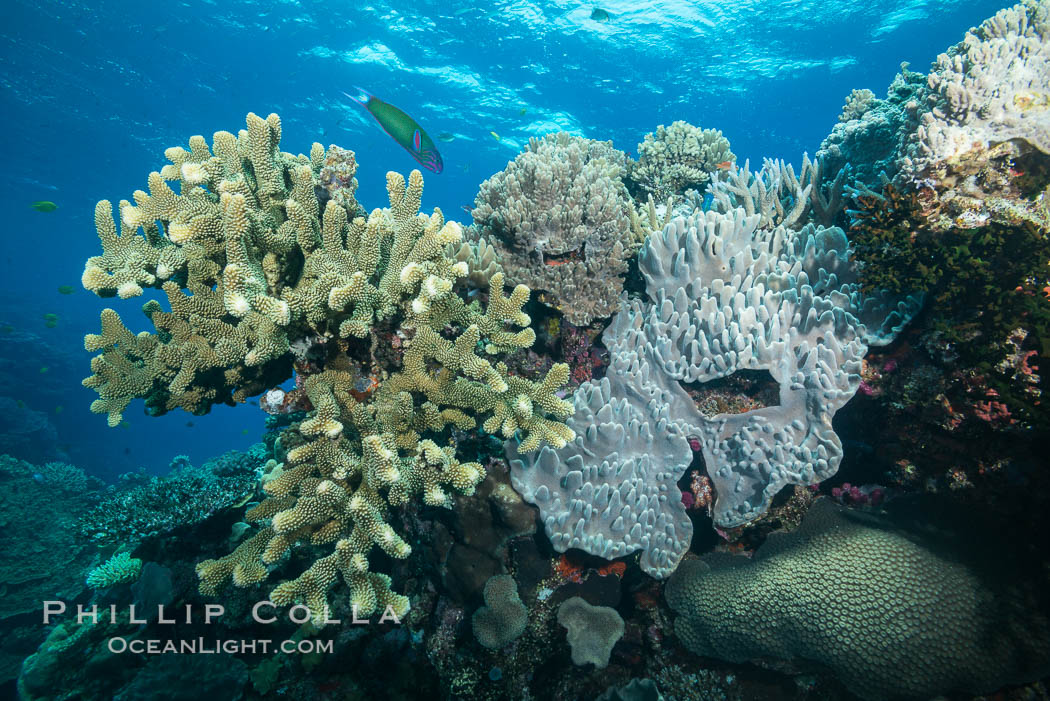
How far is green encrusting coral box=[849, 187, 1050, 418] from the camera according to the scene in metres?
2.98

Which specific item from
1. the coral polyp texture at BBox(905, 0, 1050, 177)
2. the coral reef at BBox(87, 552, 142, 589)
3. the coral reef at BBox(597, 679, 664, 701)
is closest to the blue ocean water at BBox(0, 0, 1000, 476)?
the coral reef at BBox(87, 552, 142, 589)

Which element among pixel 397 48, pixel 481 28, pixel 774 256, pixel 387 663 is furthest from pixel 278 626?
pixel 397 48

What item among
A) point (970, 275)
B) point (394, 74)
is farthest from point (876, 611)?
point (394, 74)

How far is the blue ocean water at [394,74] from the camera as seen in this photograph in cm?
2194

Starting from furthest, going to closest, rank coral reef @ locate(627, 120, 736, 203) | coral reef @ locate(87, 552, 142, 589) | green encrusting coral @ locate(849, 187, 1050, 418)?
coral reef @ locate(627, 120, 736, 203) < coral reef @ locate(87, 552, 142, 589) < green encrusting coral @ locate(849, 187, 1050, 418)

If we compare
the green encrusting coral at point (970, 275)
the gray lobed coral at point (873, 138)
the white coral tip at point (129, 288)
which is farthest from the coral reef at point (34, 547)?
the gray lobed coral at point (873, 138)

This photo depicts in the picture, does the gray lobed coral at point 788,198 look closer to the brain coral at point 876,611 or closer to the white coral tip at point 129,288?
the brain coral at point 876,611

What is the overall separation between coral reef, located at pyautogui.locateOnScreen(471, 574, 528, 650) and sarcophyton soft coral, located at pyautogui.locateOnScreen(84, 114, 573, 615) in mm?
1232

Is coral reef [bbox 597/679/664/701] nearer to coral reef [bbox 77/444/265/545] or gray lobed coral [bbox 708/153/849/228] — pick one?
gray lobed coral [bbox 708/153/849/228]

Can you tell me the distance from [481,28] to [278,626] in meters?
28.3

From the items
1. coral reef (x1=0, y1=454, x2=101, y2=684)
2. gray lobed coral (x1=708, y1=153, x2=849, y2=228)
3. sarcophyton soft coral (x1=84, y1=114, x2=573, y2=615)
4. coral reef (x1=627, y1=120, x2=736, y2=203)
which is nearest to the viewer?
sarcophyton soft coral (x1=84, y1=114, x2=573, y2=615)

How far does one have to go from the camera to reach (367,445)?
2.64 m

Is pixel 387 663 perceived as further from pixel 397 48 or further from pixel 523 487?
pixel 397 48

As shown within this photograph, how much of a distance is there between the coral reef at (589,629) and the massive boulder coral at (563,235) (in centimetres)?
268
